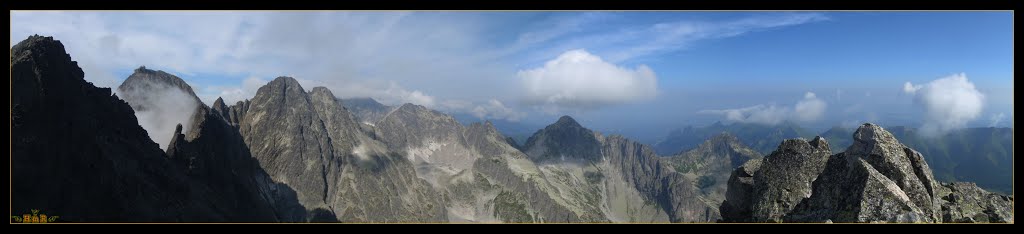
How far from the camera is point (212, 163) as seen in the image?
6629 inches

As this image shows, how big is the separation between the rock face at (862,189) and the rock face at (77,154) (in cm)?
9729

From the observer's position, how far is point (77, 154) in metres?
95.4

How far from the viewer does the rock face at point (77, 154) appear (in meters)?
84.4

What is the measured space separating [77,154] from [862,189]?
125 metres

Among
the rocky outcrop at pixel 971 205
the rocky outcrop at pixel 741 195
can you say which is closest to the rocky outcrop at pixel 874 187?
the rocky outcrop at pixel 971 205

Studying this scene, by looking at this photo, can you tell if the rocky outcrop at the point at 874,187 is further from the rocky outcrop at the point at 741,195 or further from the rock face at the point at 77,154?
the rock face at the point at 77,154

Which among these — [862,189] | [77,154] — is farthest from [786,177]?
[77,154]

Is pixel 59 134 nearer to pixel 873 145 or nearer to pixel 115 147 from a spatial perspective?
pixel 115 147

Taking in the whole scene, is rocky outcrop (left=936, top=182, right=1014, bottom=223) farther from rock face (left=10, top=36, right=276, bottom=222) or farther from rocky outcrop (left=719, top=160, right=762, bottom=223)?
rock face (left=10, top=36, right=276, bottom=222)
